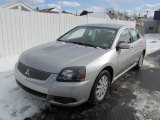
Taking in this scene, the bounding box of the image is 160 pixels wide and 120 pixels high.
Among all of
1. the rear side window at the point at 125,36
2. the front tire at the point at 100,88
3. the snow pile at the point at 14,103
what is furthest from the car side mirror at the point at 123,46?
the snow pile at the point at 14,103

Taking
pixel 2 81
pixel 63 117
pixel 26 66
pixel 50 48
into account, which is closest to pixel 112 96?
pixel 63 117

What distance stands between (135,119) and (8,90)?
2.70 metres

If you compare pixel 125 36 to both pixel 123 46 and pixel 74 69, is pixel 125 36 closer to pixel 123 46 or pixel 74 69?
pixel 123 46

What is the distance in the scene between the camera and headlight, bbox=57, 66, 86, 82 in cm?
297

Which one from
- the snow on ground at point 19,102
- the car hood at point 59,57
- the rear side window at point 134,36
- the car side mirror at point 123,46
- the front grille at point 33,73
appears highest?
the rear side window at point 134,36

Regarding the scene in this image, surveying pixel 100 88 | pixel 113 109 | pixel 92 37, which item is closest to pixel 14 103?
pixel 100 88

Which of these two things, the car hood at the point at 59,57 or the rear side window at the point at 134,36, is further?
the rear side window at the point at 134,36

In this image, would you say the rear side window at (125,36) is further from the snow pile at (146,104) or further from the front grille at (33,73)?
the front grille at (33,73)

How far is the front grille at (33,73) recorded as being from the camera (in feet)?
9.86

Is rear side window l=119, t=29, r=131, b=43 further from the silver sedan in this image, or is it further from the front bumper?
the front bumper

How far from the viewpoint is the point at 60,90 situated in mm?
2906

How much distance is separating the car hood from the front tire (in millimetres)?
413

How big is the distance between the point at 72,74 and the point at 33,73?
2.25 feet

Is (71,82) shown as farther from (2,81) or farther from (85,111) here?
(2,81)
